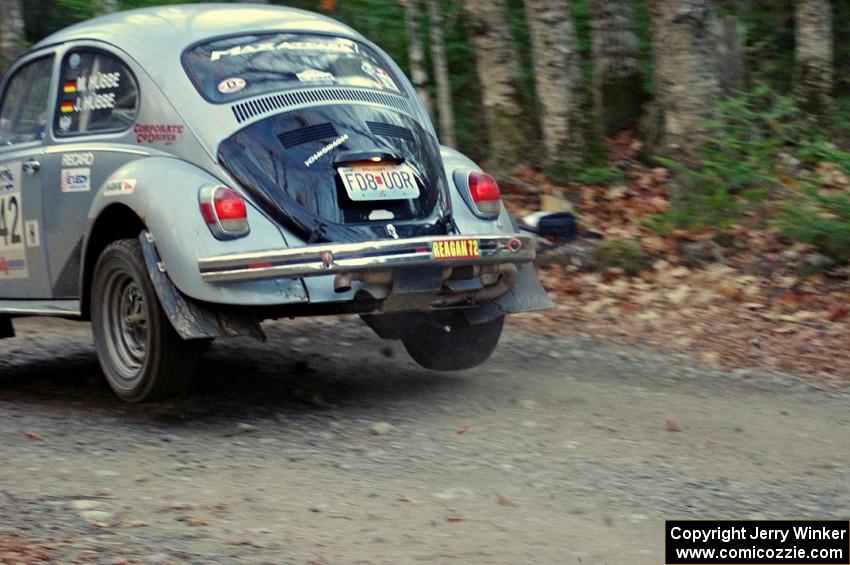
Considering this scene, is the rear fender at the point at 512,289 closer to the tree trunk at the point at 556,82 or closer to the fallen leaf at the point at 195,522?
the fallen leaf at the point at 195,522

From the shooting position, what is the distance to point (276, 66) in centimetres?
693

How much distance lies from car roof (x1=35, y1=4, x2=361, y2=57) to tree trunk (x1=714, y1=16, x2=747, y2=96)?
6.95m

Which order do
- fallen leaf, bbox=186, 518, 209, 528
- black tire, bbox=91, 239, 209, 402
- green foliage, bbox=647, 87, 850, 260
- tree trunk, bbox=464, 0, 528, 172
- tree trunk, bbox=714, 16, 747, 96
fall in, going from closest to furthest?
fallen leaf, bbox=186, 518, 209, 528, black tire, bbox=91, 239, 209, 402, green foliage, bbox=647, 87, 850, 260, tree trunk, bbox=464, 0, 528, 172, tree trunk, bbox=714, 16, 747, 96

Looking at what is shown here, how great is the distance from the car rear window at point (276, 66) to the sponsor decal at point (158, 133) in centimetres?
24

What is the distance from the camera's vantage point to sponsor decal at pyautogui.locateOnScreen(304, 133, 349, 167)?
21.2ft

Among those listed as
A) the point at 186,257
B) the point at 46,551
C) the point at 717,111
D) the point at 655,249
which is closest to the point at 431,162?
the point at 186,257

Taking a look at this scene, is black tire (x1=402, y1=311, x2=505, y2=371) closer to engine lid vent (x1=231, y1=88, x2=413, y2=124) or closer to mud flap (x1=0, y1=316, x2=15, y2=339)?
engine lid vent (x1=231, y1=88, x2=413, y2=124)

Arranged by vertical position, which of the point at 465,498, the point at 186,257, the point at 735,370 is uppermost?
the point at 186,257

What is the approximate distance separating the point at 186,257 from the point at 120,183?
0.69m

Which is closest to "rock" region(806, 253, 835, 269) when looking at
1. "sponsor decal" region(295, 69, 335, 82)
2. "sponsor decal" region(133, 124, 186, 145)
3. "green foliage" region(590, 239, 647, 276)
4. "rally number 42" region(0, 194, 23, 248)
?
"green foliage" region(590, 239, 647, 276)

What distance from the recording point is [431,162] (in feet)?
22.8

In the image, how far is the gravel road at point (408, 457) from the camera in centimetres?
470

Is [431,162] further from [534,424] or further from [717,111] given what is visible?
[717,111]

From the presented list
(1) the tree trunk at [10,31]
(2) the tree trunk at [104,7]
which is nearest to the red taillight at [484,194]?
(2) the tree trunk at [104,7]
